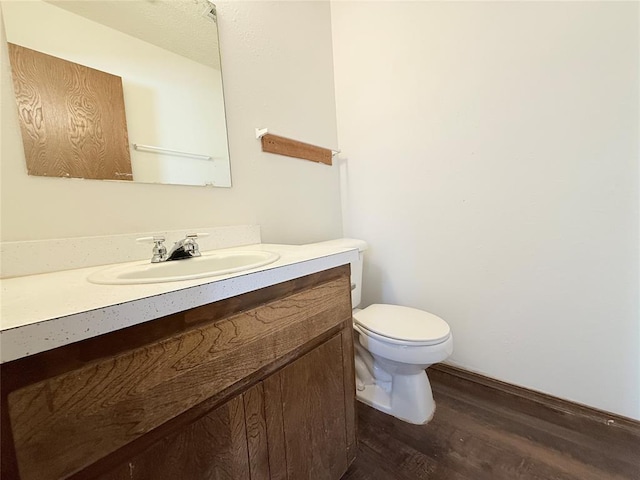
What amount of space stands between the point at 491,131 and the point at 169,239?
1.47m

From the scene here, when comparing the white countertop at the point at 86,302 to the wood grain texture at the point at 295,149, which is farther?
the wood grain texture at the point at 295,149

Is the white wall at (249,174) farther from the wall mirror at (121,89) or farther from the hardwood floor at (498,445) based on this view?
the hardwood floor at (498,445)

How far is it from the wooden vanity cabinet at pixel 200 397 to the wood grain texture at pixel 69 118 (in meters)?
0.68

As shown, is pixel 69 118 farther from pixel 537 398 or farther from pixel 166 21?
pixel 537 398

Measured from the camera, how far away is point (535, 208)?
1131 millimetres

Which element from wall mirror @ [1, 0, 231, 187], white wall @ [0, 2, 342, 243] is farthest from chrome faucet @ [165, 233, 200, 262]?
wall mirror @ [1, 0, 231, 187]

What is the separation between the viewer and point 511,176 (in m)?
1.17

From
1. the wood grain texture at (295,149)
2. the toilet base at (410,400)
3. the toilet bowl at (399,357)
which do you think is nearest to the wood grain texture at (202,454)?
the toilet bowl at (399,357)

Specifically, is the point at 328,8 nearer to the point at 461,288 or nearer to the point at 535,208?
the point at 535,208

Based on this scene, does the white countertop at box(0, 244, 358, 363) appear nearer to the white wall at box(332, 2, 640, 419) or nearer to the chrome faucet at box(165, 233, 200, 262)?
the chrome faucet at box(165, 233, 200, 262)

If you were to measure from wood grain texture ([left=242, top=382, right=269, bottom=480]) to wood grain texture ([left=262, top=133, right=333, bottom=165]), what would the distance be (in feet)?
3.52

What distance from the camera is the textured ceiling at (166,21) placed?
0.85m

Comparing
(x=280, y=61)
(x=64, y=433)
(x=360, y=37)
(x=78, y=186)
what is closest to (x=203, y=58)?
(x=280, y=61)

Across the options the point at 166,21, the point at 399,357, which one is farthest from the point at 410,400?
the point at 166,21
